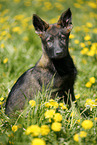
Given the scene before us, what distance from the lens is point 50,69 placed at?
10.2 ft

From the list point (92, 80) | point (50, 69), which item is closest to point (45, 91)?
point (50, 69)

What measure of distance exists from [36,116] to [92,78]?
194cm

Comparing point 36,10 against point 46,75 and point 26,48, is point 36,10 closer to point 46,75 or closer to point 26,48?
point 26,48

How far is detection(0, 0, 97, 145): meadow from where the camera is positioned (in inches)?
80.8

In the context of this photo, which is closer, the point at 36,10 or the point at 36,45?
the point at 36,45

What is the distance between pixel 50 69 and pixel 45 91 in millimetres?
546

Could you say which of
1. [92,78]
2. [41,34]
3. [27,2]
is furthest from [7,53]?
[27,2]

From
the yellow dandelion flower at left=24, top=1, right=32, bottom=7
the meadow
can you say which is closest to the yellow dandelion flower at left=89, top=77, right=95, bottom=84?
the meadow

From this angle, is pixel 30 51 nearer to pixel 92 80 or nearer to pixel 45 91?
pixel 92 80

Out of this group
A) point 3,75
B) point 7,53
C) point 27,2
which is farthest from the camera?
point 27,2

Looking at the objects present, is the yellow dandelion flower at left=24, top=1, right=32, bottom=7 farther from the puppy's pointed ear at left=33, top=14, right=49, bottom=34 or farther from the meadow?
the puppy's pointed ear at left=33, top=14, right=49, bottom=34

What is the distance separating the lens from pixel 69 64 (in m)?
3.21

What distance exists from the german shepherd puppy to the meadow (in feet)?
0.74

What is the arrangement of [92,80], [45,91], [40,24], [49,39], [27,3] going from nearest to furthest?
[45,91] → [49,39] → [40,24] → [92,80] → [27,3]
